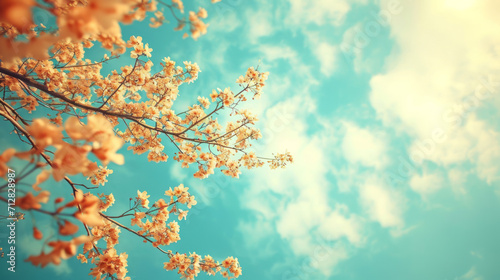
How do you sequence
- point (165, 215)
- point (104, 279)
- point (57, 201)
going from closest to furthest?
point (57, 201), point (104, 279), point (165, 215)

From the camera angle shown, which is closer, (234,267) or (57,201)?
(57,201)

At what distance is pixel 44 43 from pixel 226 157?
3470mm

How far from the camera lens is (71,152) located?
1077 millimetres

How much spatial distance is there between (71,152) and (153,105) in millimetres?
3094

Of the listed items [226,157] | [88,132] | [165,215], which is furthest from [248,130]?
[88,132]

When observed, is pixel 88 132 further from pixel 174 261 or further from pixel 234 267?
pixel 234 267

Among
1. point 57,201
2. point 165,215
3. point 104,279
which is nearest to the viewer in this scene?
point 57,201

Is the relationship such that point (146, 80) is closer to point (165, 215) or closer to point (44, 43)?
point (165, 215)

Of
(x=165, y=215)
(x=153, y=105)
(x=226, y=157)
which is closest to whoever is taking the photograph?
(x=165, y=215)

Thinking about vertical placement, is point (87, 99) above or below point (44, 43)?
above

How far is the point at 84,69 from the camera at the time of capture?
4512 millimetres

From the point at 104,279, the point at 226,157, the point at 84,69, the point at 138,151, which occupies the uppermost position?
the point at 84,69

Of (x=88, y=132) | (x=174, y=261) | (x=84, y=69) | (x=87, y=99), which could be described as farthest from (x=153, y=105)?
(x=88, y=132)

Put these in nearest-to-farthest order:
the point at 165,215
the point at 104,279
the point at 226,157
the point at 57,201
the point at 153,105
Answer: the point at 57,201, the point at 104,279, the point at 165,215, the point at 153,105, the point at 226,157
